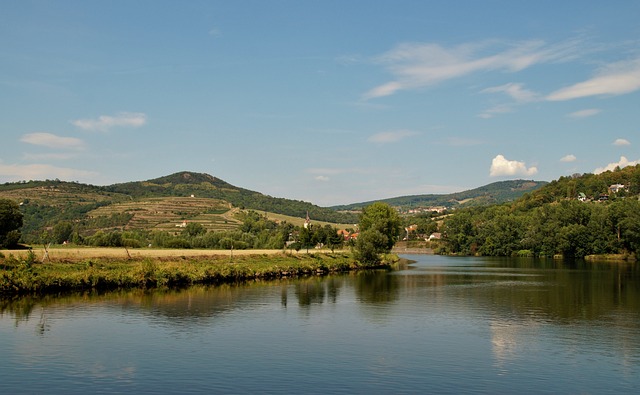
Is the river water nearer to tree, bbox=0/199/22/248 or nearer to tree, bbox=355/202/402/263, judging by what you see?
tree, bbox=0/199/22/248

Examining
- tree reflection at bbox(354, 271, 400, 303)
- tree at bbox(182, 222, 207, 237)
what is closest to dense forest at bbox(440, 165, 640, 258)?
tree reflection at bbox(354, 271, 400, 303)

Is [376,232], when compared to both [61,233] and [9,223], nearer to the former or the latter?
[9,223]

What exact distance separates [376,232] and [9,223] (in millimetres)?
58847

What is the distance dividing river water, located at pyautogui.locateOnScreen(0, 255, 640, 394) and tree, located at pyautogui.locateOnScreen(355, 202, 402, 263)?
4701cm

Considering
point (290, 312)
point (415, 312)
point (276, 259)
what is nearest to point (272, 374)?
point (290, 312)

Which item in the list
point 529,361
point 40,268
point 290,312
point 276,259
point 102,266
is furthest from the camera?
point 276,259

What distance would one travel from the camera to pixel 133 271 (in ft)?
184

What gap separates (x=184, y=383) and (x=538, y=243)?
14444 centimetres

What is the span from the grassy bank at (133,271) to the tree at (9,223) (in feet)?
62.4

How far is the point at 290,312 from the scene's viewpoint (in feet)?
138

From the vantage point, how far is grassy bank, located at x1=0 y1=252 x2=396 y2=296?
47.3 meters

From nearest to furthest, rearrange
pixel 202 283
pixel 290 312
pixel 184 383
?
pixel 184 383 → pixel 290 312 → pixel 202 283

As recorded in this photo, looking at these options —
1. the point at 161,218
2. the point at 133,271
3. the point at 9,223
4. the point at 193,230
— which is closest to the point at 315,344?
the point at 133,271

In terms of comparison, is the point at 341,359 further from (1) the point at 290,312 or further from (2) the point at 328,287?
(2) the point at 328,287
